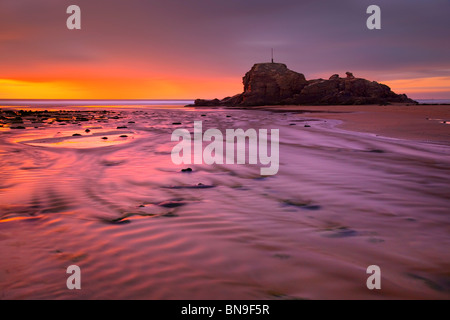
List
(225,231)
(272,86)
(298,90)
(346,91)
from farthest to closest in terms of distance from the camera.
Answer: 1. (272,86)
2. (298,90)
3. (346,91)
4. (225,231)

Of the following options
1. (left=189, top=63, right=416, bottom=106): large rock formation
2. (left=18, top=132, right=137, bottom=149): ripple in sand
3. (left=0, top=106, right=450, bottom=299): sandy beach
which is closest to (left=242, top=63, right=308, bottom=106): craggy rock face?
(left=189, top=63, right=416, bottom=106): large rock formation

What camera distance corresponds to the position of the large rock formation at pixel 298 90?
226 feet

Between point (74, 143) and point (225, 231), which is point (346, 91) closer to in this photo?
point (74, 143)

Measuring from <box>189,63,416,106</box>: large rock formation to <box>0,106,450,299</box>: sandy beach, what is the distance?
207 ft

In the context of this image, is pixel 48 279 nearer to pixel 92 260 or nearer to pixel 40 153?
pixel 92 260

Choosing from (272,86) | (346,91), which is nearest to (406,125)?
(346,91)

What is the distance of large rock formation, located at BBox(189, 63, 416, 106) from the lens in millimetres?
68750

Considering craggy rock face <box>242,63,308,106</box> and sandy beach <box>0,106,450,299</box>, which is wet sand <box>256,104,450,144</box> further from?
craggy rock face <box>242,63,308,106</box>

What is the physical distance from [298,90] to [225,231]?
7980 centimetres

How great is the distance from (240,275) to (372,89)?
261 ft

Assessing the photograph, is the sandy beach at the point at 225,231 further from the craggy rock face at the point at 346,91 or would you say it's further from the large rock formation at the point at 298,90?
the craggy rock face at the point at 346,91

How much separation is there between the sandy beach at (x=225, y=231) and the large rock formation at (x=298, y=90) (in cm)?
6297

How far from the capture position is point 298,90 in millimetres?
78375

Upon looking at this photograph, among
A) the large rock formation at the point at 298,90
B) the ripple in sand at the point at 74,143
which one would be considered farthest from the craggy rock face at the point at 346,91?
the ripple in sand at the point at 74,143
